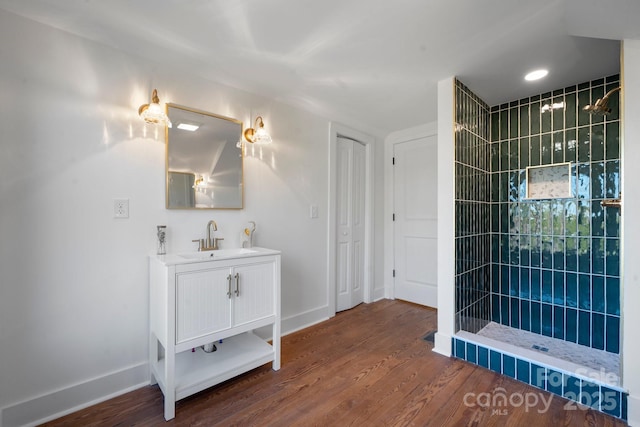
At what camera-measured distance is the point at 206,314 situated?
1767mm

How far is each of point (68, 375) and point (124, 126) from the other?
149 cm

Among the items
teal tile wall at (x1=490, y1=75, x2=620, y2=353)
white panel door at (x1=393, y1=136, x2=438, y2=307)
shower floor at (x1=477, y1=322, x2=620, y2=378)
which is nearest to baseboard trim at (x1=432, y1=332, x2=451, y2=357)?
shower floor at (x1=477, y1=322, x2=620, y2=378)

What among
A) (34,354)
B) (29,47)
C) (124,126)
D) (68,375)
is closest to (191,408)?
(68,375)

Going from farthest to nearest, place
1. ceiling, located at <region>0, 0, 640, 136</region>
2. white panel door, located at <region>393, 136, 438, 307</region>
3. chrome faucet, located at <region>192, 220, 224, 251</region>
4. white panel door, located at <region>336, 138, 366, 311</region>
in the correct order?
white panel door, located at <region>393, 136, 438, 307</region> → white panel door, located at <region>336, 138, 366, 311</region> → chrome faucet, located at <region>192, 220, 224, 251</region> → ceiling, located at <region>0, 0, 640, 136</region>

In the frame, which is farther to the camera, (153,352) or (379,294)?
(379,294)

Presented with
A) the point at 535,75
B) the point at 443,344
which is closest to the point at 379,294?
the point at 443,344

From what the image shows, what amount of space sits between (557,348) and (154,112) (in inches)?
135

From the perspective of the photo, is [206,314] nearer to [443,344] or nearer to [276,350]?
[276,350]

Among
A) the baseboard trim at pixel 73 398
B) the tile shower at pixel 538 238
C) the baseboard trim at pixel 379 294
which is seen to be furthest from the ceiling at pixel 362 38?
the baseboard trim at pixel 379 294

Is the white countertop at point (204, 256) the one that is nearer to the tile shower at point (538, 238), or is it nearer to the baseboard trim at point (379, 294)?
the tile shower at point (538, 238)

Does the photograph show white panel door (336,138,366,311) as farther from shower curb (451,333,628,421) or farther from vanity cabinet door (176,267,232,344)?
vanity cabinet door (176,267,232,344)

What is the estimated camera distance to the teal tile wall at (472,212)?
2.35m

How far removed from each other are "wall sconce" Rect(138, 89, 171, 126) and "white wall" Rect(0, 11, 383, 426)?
0.08m

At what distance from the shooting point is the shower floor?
209 cm
